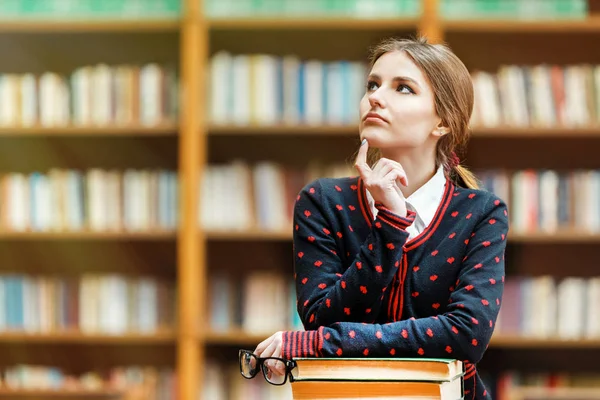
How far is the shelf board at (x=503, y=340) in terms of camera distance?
3.54 meters

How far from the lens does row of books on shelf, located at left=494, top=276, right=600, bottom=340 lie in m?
3.57

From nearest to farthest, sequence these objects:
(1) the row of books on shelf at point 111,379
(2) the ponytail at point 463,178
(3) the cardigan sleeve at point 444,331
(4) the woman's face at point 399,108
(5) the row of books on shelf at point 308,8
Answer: (3) the cardigan sleeve at point 444,331 → (4) the woman's face at point 399,108 → (2) the ponytail at point 463,178 → (5) the row of books on shelf at point 308,8 → (1) the row of books on shelf at point 111,379

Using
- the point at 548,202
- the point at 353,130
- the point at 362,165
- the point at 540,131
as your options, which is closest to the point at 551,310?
the point at 548,202

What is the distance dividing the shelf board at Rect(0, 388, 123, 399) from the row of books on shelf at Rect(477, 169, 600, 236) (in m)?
1.67

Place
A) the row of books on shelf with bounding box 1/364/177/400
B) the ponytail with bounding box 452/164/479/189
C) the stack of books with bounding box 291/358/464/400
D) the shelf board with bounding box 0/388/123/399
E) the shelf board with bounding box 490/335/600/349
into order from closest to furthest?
the stack of books with bounding box 291/358/464/400, the ponytail with bounding box 452/164/479/189, the shelf board with bounding box 0/388/123/399, the shelf board with bounding box 490/335/600/349, the row of books on shelf with bounding box 1/364/177/400

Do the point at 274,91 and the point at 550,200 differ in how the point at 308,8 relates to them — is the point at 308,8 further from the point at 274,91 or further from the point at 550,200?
the point at 550,200

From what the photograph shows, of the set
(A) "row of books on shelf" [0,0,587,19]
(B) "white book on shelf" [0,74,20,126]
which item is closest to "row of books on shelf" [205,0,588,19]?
(A) "row of books on shelf" [0,0,587,19]

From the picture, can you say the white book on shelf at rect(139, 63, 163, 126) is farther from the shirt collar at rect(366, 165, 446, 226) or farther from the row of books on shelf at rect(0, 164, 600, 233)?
the shirt collar at rect(366, 165, 446, 226)

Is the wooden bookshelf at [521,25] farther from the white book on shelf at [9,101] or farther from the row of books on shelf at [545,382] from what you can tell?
the white book on shelf at [9,101]

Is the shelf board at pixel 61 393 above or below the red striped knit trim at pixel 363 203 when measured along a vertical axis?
below

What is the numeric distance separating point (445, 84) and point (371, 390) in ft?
1.41

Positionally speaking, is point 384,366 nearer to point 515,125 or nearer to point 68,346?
point 515,125

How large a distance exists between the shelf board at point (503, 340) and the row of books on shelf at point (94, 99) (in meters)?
0.86

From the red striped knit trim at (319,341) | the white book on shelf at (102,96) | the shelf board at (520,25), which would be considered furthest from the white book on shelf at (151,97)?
the red striped knit trim at (319,341)
